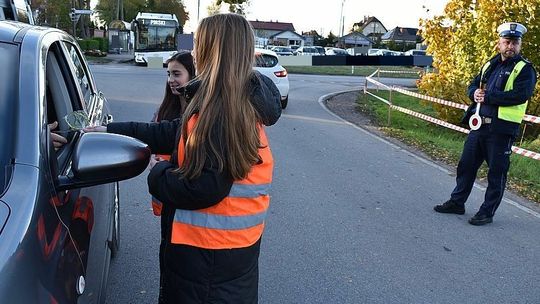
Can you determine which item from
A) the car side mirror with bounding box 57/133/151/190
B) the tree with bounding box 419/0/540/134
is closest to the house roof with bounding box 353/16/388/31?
the tree with bounding box 419/0/540/134

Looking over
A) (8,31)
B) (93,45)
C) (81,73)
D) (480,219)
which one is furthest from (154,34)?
(8,31)

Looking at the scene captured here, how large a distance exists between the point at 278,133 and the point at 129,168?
821 cm

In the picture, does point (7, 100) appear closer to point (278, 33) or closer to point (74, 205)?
A: point (74, 205)

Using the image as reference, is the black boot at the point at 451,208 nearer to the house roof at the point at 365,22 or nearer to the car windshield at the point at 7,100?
the car windshield at the point at 7,100

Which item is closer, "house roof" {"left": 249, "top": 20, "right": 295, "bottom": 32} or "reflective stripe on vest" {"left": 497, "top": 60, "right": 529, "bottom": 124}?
"reflective stripe on vest" {"left": 497, "top": 60, "right": 529, "bottom": 124}

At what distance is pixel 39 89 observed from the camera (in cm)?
197

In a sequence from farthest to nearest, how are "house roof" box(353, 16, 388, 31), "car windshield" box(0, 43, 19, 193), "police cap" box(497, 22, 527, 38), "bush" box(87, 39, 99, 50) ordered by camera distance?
1. "house roof" box(353, 16, 388, 31)
2. "bush" box(87, 39, 99, 50)
3. "police cap" box(497, 22, 527, 38)
4. "car windshield" box(0, 43, 19, 193)

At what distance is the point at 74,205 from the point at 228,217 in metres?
0.58

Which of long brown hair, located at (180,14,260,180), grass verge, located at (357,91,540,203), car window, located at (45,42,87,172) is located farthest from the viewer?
grass verge, located at (357,91,540,203)

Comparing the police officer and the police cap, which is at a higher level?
the police cap

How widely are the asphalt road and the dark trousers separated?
0.27 m

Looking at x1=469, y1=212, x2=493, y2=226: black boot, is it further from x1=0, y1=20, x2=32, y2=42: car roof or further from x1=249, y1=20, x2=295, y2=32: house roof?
x1=249, y1=20, x2=295, y2=32: house roof

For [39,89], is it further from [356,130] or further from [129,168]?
[356,130]

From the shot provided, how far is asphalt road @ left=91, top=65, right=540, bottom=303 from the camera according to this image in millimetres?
3730
